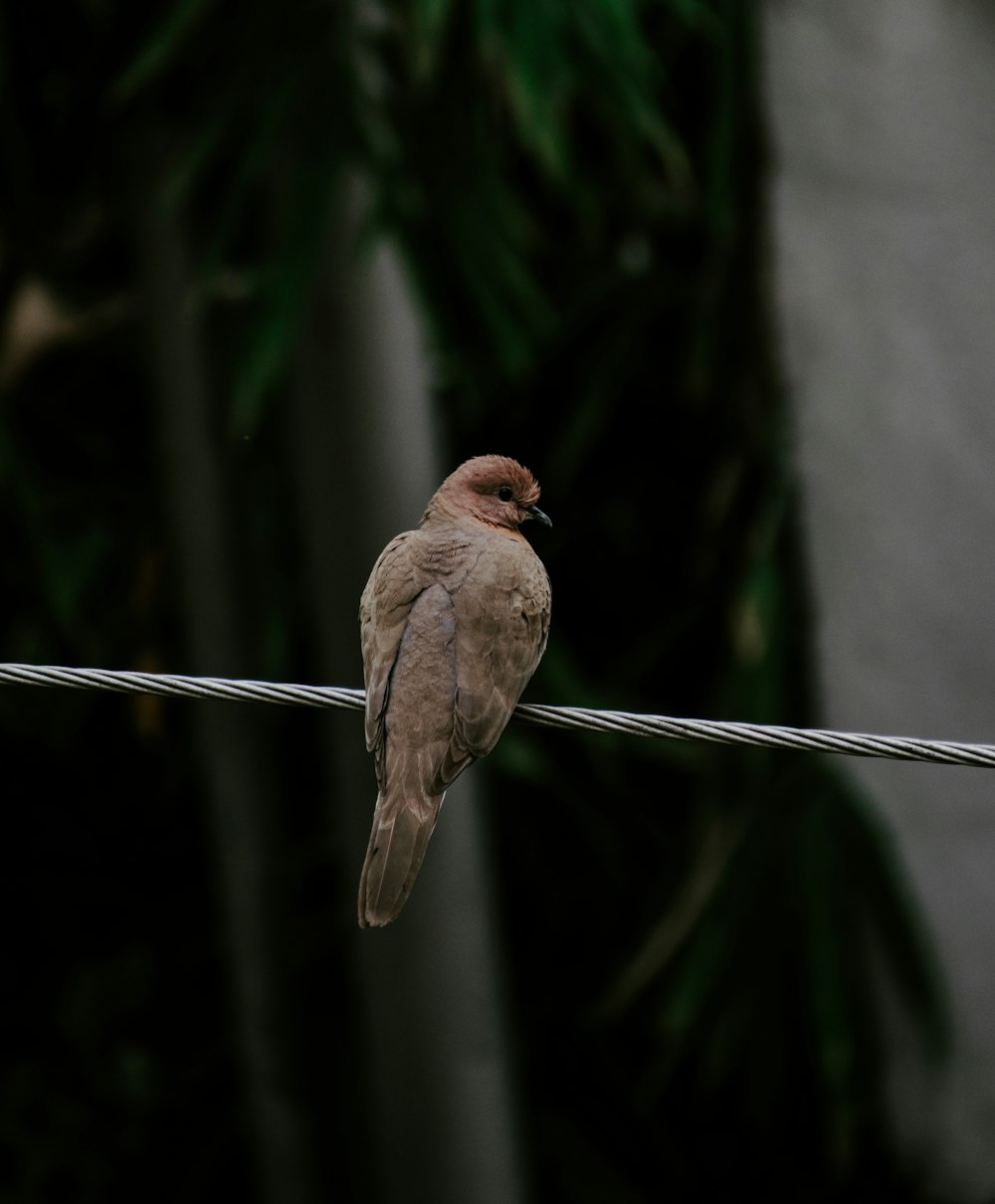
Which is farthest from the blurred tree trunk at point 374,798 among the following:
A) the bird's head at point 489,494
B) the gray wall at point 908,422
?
the gray wall at point 908,422

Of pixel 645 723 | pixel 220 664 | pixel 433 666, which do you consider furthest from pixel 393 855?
pixel 220 664

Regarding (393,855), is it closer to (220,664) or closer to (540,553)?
(220,664)

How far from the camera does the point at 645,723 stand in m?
2.33

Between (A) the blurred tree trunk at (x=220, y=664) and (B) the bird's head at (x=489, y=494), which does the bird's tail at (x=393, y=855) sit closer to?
(B) the bird's head at (x=489, y=494)

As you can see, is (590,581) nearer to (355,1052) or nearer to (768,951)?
(768,951)

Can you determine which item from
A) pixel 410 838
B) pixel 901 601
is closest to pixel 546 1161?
pixel 901 601

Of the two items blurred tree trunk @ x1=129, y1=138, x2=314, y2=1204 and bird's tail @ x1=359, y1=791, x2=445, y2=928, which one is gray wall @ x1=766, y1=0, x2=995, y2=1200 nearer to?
blurred tree trunk @ x1=129, y1=138, x2=314, y2=1204

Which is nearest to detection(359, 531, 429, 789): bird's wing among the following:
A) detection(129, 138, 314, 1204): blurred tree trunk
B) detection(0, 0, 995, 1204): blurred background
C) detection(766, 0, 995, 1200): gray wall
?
detection(0, 0, 995, 1204): blurred background

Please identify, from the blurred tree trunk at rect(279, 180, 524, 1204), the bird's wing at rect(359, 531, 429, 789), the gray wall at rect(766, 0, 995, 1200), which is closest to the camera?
the bird's wing at rect(359, 531, 429, 789)

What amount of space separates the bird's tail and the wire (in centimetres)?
50

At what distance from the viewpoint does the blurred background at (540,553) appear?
5.01 metres

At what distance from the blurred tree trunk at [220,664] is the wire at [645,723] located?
10.4 feet

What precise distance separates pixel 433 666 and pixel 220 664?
106 inches

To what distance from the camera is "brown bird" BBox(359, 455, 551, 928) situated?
9.48 feet
